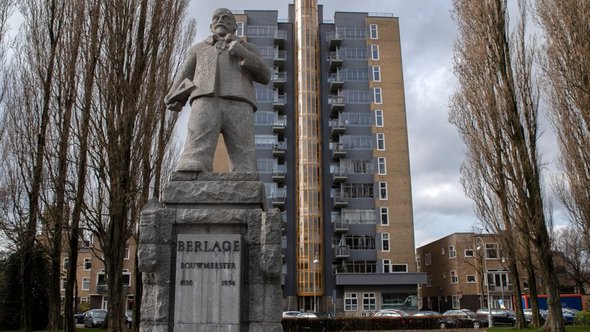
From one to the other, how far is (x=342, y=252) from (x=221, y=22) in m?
42.0

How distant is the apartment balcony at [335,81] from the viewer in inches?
2099

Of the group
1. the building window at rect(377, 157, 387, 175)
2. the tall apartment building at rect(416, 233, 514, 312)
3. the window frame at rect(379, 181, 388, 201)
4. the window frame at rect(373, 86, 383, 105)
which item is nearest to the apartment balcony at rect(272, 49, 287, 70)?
the window frame at rect(373, 86, 383, 105)

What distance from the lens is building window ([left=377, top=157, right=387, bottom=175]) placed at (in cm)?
5178

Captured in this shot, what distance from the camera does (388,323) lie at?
1197 inches

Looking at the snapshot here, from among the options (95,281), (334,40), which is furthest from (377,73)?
(95,281)

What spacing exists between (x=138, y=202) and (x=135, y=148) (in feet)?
8.02

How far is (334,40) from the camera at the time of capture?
54.2 metres

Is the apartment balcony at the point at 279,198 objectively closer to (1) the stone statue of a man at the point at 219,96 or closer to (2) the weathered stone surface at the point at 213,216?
(1) the stone statue of a man at the point at 219,96

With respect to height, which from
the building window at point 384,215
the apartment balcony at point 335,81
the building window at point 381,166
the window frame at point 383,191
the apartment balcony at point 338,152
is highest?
the apartment balcony at point 335,81

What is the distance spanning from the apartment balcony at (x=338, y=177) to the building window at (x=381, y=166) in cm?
338

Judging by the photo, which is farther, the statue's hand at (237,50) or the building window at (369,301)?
the building window at (369,301)

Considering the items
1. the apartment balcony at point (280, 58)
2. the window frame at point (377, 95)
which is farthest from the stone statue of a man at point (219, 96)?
the window frame at point (377, 95)

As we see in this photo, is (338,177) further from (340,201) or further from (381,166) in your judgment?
(381,166)

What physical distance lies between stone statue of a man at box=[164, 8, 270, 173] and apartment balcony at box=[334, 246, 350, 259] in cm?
4126
